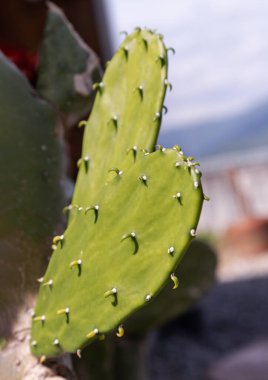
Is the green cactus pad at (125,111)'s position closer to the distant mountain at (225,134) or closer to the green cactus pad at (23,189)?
the green cactus pad at (23,189)

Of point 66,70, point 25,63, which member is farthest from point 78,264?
point 25,63

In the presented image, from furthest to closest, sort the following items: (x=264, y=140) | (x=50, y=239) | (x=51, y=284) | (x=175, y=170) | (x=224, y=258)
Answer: (x=264, y=140), (x=224, y=258), (x=50, y=239), (x=51, y=284), (x=175, y=170)

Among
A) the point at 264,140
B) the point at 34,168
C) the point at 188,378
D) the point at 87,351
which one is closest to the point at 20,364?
the point at 34,168

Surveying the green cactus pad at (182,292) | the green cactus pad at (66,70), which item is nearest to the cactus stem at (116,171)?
the green cactus pad at (66,70)

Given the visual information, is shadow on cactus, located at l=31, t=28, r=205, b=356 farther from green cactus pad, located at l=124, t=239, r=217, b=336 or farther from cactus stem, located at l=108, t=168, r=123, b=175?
green cactus pad, located at l=124, t=239, r=217, b=336

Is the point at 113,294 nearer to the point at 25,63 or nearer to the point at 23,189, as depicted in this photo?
the point at 23,189

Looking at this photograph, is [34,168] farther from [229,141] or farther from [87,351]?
[229,141]
